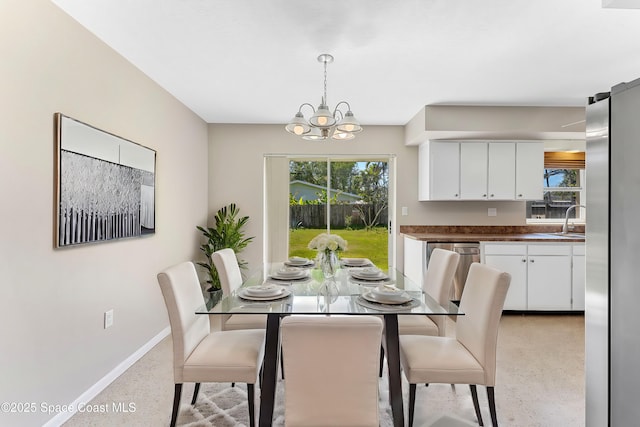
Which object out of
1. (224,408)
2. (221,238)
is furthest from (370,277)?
(221,238)

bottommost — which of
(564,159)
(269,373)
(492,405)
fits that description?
(492,405)

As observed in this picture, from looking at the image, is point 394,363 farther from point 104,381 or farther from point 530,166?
point 530,166

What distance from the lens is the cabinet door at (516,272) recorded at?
13.6 ft

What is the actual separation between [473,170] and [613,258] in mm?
3752

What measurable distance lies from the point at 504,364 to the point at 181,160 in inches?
142

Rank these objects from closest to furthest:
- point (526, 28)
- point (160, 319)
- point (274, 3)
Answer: point (274, 3) < point (526, 28) < point (160, 319)

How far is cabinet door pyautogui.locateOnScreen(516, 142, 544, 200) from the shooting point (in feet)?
14.8

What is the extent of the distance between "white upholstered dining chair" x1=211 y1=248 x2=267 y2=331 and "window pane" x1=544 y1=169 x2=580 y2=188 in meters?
4.19

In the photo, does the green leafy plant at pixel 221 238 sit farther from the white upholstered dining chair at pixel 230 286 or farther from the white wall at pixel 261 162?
the white upholstered dining chair at pixel 230 286

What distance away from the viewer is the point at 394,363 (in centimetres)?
192

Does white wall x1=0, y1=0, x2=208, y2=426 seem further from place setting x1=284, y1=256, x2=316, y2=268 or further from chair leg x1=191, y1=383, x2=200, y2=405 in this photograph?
place setting x1=284, y1=256, x2=316, y2=268

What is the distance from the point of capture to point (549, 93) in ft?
11.9

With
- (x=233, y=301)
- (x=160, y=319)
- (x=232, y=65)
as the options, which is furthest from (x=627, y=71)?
(x=160, y=319)

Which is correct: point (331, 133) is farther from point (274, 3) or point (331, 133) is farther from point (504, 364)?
point (504, 364)
